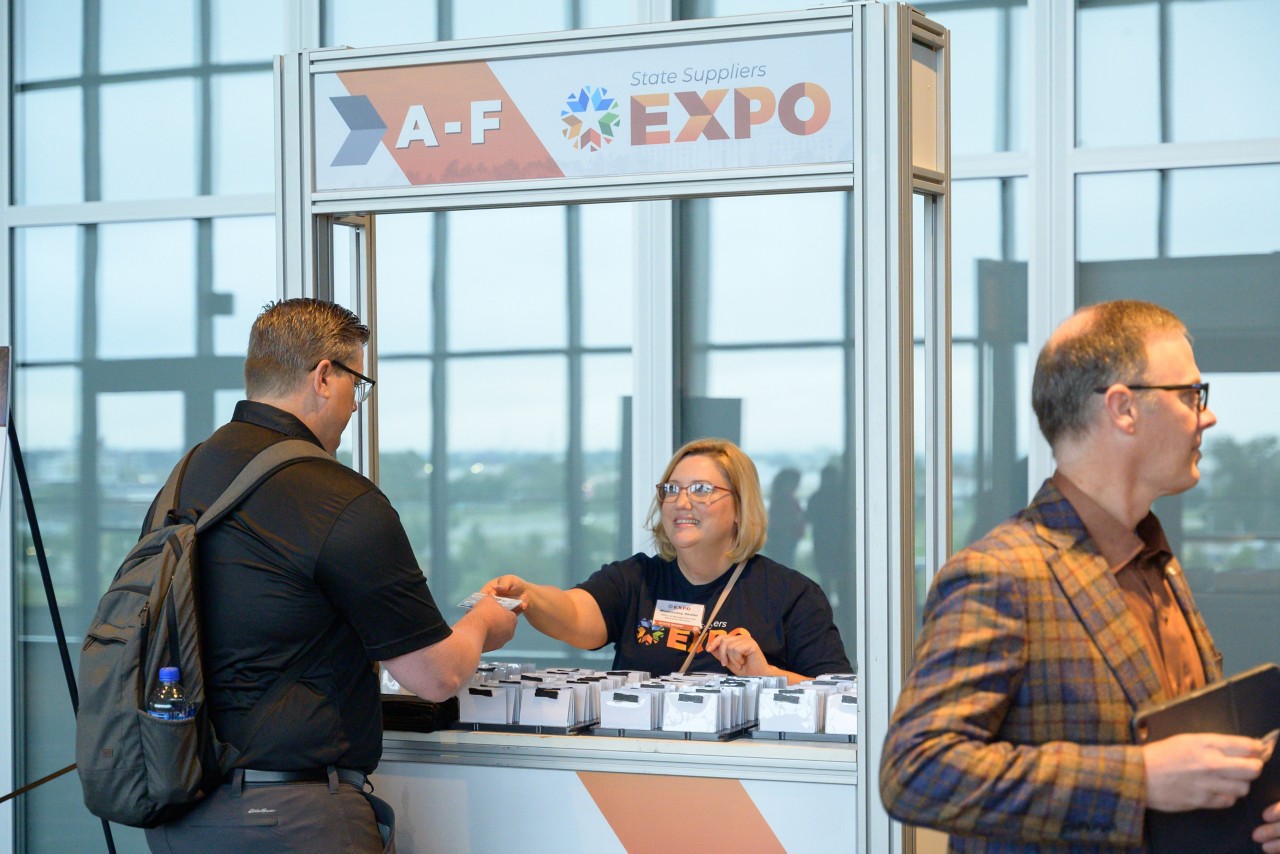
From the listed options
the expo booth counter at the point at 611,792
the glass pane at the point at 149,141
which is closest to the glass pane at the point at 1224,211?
the expo booth counter at the point at 611,792

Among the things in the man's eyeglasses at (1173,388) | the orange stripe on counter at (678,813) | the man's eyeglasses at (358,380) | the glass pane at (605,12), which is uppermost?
the glass pane at (605,12)

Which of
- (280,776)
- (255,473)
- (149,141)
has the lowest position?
(280,776)

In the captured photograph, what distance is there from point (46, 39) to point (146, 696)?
171 inches

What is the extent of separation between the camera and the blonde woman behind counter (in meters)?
3.32

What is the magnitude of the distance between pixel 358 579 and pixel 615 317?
2903mm

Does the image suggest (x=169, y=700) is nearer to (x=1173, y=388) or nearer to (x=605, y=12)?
(x=1173, y=388)

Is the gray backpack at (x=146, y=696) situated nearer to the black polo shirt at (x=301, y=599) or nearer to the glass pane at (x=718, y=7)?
the black polo shirt at (x=301, y=599)

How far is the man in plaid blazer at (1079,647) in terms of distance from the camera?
143 cm

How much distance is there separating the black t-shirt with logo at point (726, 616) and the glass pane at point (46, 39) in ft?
12.0

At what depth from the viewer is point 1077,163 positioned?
4551mm

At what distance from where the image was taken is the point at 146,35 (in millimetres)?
5543

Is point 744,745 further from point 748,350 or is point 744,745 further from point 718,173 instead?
point 748,350

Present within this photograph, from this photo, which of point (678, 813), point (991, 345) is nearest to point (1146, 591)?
point (678, 813)

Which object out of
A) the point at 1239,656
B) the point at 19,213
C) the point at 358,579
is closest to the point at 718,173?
the point at 358,579
